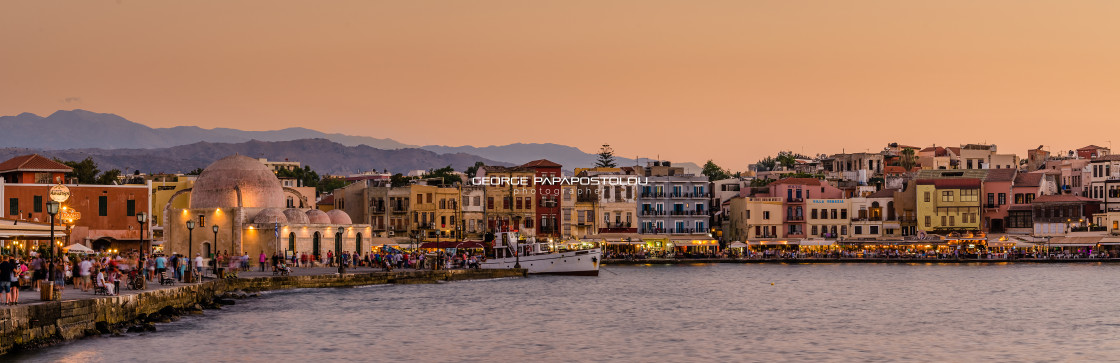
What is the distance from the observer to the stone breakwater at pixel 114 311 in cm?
3098

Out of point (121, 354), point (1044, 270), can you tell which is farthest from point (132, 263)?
point (1044, 270)

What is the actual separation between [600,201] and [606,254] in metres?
5.57

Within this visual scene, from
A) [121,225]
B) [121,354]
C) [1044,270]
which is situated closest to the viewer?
[121,354]

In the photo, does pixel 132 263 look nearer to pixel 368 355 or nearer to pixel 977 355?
pixel 368 355

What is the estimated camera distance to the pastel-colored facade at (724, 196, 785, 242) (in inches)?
4432

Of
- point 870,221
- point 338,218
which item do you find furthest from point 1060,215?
point 338,218

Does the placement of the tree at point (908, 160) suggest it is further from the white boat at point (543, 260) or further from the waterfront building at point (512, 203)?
the white boat at point (543, 260)

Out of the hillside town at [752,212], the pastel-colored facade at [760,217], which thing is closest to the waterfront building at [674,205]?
the hillside town at [752,212]

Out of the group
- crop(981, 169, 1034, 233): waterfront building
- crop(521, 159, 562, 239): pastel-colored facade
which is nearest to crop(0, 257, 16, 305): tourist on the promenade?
crop(521, 159, 562, 239): pastel-colored facade

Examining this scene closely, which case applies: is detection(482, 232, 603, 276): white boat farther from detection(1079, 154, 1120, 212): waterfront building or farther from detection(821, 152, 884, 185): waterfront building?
detection(821, 152, 884, 185): waterfront building

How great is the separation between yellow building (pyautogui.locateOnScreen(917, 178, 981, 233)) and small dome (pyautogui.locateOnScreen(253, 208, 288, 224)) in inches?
2232

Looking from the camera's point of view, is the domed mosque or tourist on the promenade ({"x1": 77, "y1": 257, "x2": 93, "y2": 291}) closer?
tourist on the promenade ({"x1": 77, "y1": 257, "x2": 93, "y2": 291})

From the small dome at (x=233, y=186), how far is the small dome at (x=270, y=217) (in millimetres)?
1466

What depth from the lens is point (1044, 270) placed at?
3841 inches
